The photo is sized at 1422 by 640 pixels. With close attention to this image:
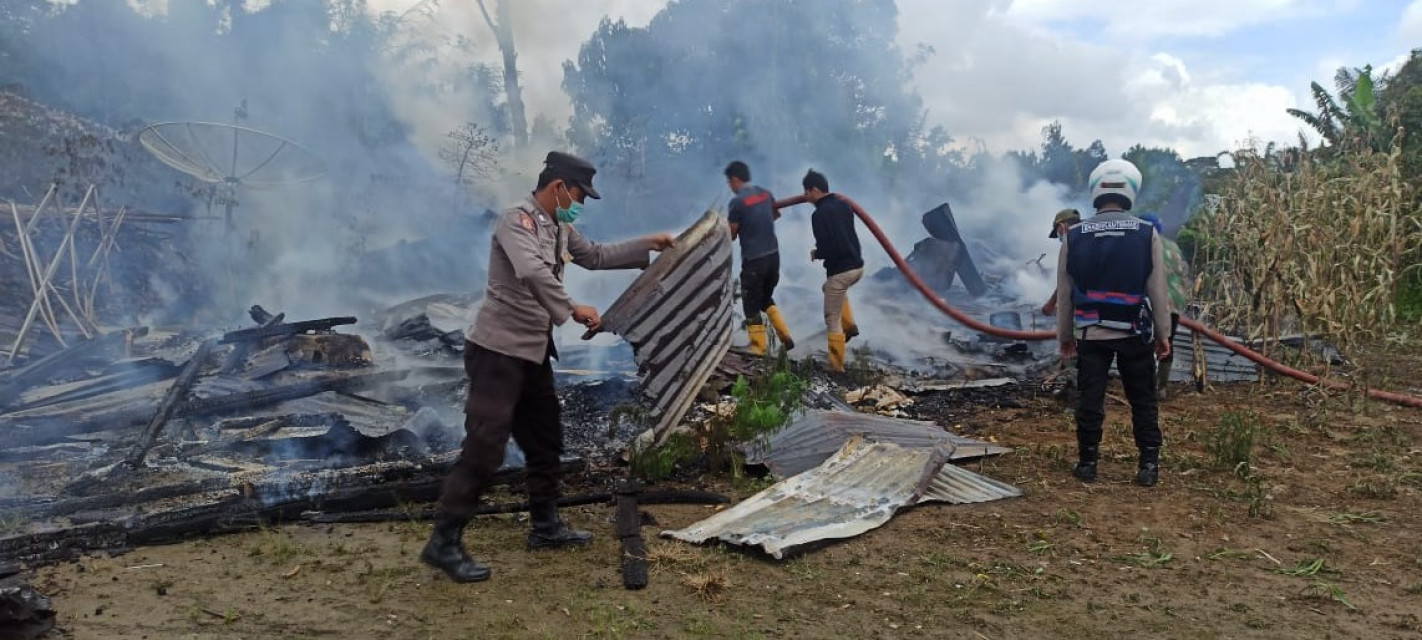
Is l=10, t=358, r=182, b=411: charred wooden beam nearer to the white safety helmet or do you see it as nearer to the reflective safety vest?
the reflective safety vest

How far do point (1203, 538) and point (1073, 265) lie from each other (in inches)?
64.7

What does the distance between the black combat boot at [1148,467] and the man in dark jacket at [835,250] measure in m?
3.47

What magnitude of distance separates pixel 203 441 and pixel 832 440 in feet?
13.8

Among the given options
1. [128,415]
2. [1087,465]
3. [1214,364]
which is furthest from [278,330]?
[1214,364]

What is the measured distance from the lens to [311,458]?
5785 mm

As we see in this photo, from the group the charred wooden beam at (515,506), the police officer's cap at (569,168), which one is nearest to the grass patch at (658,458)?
the charred wooden beam at (515,506)

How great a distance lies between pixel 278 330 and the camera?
868 cm

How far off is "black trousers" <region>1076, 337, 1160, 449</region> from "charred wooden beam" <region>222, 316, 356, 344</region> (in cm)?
675

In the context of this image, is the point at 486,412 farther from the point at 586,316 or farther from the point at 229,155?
the point at 229,155

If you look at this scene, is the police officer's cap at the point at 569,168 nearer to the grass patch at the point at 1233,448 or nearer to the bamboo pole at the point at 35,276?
the grass patch at the point at 1233,448

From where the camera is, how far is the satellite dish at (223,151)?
11250 mm

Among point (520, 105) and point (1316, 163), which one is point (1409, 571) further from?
point (520, 105)

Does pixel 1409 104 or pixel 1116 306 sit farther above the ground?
pixel 1409 104

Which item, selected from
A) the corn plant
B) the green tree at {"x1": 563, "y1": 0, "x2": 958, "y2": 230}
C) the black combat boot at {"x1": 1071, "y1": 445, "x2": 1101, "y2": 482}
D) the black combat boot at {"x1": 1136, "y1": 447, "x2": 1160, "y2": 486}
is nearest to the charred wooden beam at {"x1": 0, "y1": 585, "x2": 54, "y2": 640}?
the black combat boot at {"x1": 1071, "y1": 445, "x2": 1101, "y2": 482}
